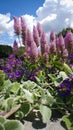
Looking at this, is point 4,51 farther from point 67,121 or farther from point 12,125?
point 12,125

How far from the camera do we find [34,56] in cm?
352

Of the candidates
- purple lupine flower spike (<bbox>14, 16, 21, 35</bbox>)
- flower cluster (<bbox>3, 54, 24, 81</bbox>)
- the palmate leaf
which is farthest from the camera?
purple lupine flower spike (<bbox>14, 16, 21, 35</bbox>)

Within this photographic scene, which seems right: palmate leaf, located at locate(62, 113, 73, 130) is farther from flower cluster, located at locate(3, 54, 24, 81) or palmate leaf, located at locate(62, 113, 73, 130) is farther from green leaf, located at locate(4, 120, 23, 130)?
flower cluster, located at locate(3, 54, 24, 81)

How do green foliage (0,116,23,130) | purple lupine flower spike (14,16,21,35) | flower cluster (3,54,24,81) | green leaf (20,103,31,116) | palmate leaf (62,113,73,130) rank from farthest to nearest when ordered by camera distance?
1. purple lupine flower spike (14,16,21,35)
2. flower cluster (3,54,24,81)
3. green leaf (20,103,31,116)
4. palmate leaf (62,113,73,130)
5. green foliage (0,116,23,130)

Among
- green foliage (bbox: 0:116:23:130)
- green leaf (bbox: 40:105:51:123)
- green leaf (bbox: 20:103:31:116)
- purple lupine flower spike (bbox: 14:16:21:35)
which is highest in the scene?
purple lupine flower spike (bbox: 14:16:21:35)

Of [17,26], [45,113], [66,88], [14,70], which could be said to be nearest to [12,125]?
[45,113]

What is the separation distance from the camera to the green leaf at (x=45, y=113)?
1589 mm

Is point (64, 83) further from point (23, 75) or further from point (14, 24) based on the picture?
point (14, 24)

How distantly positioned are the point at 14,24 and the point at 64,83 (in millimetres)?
2806

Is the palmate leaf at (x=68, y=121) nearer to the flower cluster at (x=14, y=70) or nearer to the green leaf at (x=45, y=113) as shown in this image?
the green leaf at (x=45, y=113)

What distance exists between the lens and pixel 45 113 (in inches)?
64.1

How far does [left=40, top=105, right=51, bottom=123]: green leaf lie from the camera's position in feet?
5.21

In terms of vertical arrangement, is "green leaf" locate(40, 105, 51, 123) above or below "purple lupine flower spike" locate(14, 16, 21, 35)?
below

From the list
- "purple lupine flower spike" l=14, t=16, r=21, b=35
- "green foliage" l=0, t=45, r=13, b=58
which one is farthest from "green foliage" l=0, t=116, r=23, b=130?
"green foliage" l=0, t=45, r=13, b=58
